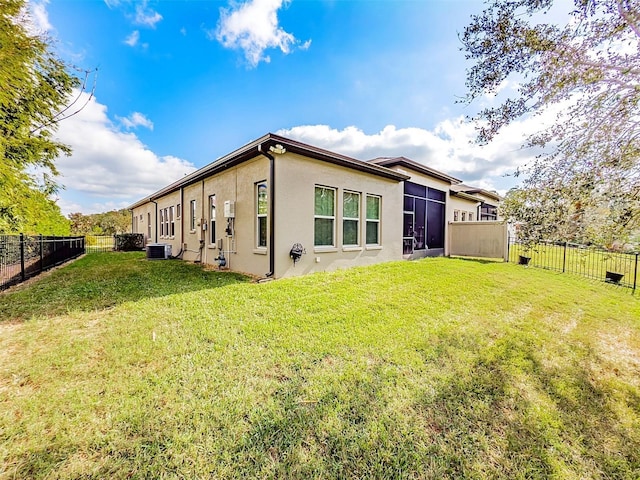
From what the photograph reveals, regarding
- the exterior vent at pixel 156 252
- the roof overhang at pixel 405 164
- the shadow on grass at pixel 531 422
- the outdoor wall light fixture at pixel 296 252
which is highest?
the roof overhang at pixel 405 164

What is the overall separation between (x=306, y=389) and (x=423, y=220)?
475 inches

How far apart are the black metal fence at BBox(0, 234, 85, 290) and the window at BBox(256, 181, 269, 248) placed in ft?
17.8

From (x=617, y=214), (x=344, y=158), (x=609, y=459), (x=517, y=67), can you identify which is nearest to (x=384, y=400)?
(x=609, y=459)

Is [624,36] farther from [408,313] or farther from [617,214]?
[408,313]

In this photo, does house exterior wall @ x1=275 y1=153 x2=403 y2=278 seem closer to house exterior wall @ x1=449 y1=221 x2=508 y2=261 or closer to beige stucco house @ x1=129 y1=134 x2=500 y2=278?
beige stucco house @ x1=129 y1=134 x2=500 y2=278

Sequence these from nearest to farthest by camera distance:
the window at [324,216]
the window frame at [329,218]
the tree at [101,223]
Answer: the window frame at [329,218], the window at [324,216], the tree at [101,223]

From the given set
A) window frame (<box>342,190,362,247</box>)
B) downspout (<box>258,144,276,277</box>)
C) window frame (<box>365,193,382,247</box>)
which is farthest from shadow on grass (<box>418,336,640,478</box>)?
window frame (<box>365,193,382,247</box>)

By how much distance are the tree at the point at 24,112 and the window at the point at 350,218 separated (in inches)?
282

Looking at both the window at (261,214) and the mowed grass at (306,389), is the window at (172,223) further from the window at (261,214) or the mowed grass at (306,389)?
Answer: the mowed grass at (306,389)

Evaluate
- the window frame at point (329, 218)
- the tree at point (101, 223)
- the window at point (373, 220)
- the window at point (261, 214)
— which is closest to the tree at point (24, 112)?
the window at point (261, 214)

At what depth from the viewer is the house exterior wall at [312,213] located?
6859 mm

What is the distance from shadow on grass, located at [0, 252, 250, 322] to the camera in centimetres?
449

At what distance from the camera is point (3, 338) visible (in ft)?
11.0

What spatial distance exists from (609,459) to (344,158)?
7.48m
